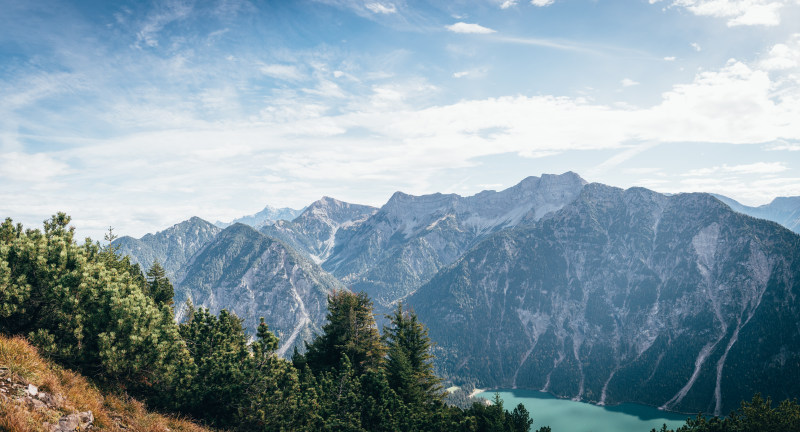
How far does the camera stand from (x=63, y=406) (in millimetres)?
17562

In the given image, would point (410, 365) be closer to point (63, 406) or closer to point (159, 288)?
point (63, 406)

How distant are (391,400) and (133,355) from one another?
2195cm

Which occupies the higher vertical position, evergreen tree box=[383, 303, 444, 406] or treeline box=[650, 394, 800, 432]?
evergreen tree box=[383, 303, 444, 406]

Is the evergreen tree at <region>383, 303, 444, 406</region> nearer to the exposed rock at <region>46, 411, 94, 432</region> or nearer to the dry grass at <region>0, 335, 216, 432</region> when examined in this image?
the dry grass at <region>0, 335, 216, 432</region>

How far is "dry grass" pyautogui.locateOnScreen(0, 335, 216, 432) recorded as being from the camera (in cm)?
1457

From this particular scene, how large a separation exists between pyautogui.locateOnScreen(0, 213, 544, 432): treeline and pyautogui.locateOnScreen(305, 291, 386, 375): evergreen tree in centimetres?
28

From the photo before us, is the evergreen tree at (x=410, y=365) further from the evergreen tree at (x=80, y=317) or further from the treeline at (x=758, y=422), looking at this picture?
the treeline at (x=758, y=422)

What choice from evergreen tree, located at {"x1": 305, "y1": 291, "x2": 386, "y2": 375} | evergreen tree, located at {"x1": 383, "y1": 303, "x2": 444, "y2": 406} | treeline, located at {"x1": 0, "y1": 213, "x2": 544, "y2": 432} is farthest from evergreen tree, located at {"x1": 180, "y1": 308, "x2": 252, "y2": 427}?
evergreen tree, located at {"x1": 383, "y1": 303, "x2": 444, "y2": 406}

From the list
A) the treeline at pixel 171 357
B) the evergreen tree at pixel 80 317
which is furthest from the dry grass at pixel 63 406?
the treeline at pixel 171 357

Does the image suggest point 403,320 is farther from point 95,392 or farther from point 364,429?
point 95,392

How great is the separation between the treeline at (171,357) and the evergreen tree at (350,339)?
0.28 m

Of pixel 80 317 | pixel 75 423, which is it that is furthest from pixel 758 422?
pixel 80 317

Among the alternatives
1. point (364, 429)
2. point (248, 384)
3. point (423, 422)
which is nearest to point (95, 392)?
point (248, 384)

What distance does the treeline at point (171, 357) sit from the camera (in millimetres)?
23500
